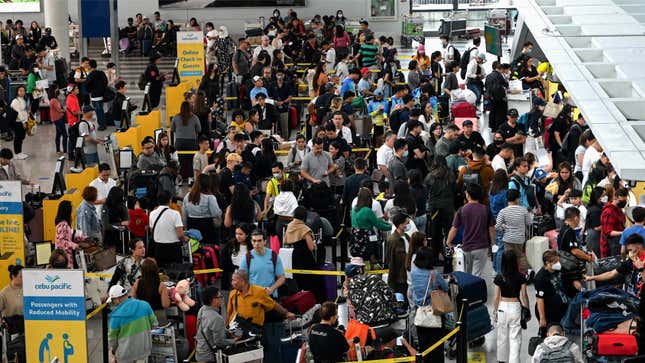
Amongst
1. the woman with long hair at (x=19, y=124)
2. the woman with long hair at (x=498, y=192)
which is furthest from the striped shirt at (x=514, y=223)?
the woman with long hair at (x=19, y=124)

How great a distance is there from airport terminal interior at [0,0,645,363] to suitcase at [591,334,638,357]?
0.02m

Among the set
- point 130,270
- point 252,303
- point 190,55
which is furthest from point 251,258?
point 190,55

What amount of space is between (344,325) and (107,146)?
8.16 meters

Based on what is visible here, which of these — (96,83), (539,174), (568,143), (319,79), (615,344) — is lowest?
(615,344)

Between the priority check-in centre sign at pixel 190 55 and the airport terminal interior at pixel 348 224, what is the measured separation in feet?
5.70

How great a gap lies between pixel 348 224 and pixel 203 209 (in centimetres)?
250

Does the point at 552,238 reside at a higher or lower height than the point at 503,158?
lower

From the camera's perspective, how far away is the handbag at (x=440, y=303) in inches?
440

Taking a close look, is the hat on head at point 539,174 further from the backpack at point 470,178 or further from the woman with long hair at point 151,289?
the woman with long hair at point 151,289

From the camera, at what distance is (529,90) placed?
2573cm

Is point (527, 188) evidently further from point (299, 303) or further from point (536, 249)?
point (299, 303)

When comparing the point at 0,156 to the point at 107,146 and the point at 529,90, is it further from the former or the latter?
the point at 529,90

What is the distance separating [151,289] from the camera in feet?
38.1

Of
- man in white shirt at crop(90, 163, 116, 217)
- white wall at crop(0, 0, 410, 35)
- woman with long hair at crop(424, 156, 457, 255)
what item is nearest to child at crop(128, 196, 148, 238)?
man in white shirt at crop(90, 163, 116, 217)
